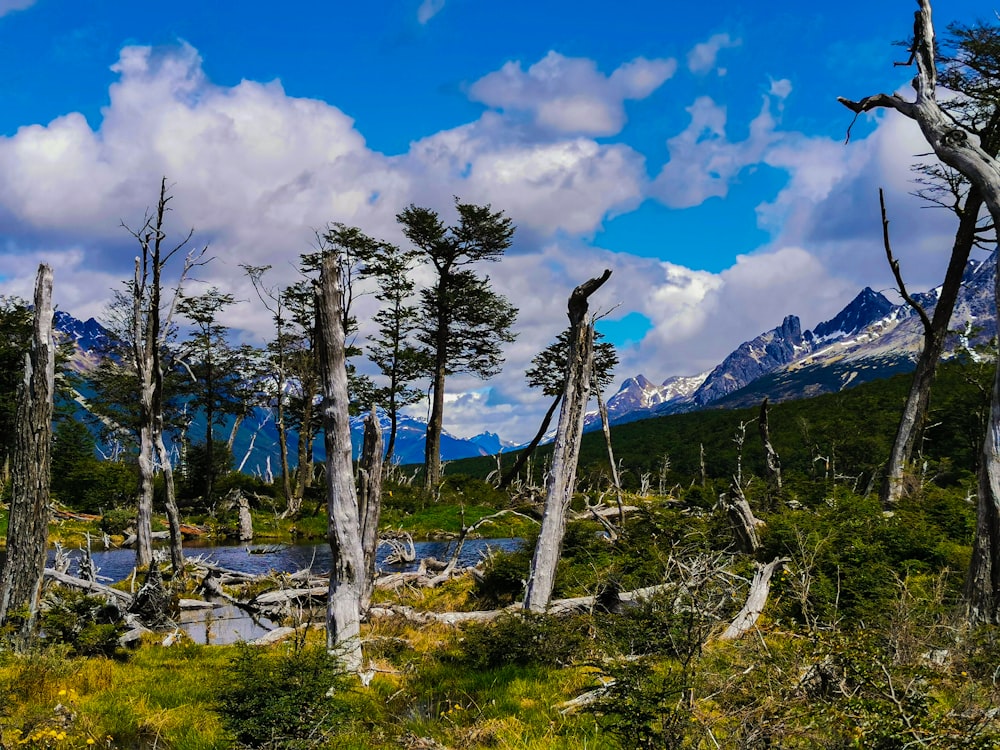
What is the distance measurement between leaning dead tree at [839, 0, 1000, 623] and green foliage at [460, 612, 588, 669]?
500cm

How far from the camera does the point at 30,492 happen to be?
34.8 feet

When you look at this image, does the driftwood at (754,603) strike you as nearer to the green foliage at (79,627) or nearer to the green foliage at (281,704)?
the green foliage at (281,704)

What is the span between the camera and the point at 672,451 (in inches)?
3095

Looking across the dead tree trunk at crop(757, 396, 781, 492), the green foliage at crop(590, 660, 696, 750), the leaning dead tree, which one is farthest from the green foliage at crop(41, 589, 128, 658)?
the dead tree trunk at crop(757, 396, 781, 492)

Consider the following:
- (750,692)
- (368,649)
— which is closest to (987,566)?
(750,692)

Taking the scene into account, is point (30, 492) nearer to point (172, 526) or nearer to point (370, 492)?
point (370, 492)

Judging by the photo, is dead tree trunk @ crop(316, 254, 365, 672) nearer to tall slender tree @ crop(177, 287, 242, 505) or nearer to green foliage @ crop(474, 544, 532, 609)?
green foliage @ crop(474, 544, 532, 609)

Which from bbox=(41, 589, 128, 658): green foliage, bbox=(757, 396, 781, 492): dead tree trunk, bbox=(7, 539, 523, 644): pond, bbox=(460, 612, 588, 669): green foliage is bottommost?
bbox=(7, 539, 523, 644): pond

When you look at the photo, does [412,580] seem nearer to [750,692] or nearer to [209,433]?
[750,692]

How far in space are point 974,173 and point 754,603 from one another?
281 inches

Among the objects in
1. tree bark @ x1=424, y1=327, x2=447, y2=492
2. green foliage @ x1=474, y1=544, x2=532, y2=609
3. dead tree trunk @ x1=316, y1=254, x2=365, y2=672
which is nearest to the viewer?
dead tree trunk @ x1=316, y1=254, x2=365, y2=672

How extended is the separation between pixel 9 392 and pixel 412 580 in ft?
116

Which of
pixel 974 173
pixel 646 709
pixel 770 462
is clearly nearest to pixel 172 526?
pixel 646 709

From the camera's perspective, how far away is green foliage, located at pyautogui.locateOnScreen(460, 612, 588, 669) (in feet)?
30.6
